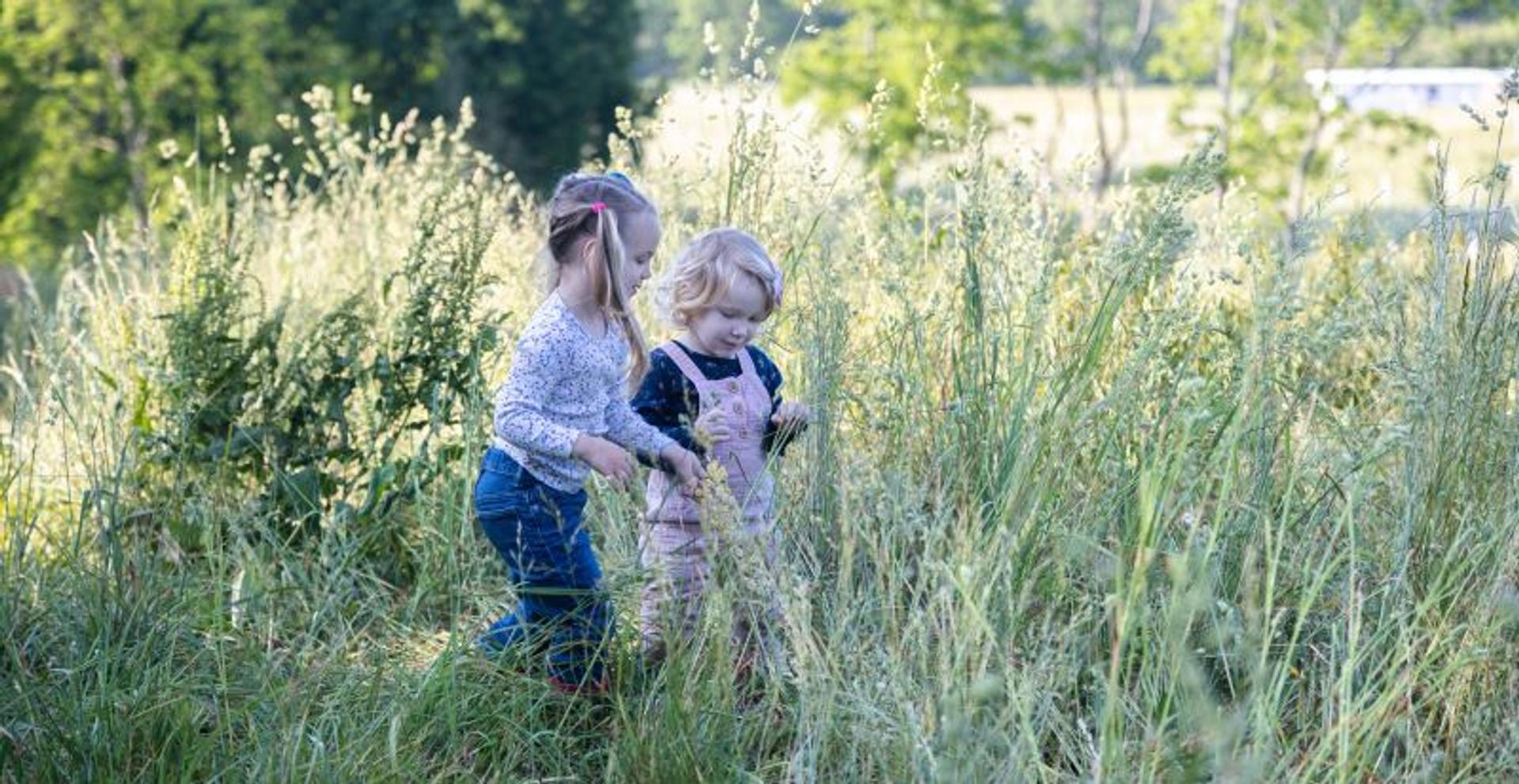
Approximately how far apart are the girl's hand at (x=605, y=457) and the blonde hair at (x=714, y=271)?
1.32 feet

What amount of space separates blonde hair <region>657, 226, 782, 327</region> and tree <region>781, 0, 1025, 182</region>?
32.6 feet

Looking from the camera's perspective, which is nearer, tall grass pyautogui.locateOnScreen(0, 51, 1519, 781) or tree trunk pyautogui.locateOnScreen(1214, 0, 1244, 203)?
tall grass pyautogui.locateOnScreen(0, 51, 1519, 781)

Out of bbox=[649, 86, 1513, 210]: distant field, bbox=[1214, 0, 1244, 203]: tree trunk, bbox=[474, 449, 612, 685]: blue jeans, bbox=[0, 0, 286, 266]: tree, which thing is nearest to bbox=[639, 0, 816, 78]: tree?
bbox=[649, 86, 1513, 210]: distant field

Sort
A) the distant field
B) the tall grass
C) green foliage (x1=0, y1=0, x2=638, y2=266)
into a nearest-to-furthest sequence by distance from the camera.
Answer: the tall grass → the distant field → green foliage (x1=0, y1=0, x2=638, y2=266)

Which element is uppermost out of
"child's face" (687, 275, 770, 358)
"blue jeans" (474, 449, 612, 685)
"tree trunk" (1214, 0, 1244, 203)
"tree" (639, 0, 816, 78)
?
"tree" (639, 0, 816, 78)

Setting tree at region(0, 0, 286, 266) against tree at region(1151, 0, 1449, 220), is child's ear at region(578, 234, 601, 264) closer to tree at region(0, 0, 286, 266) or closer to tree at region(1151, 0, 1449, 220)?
A: tree at region(0, 0, 286, 266)

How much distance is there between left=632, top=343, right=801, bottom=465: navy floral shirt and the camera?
3.46m

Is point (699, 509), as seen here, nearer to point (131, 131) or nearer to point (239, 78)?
point (131, 131)

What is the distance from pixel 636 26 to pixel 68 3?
18.6 feet

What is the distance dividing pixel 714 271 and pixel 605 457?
0.49 metres

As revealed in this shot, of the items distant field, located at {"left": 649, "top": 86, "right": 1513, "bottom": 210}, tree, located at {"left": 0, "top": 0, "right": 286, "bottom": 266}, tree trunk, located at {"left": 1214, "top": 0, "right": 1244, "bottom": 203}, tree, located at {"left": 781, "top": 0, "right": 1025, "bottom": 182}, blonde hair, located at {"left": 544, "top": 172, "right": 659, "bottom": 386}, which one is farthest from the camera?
tree, located at {"left": 781, "top": 0, "right": 1025, "bottom": 182}

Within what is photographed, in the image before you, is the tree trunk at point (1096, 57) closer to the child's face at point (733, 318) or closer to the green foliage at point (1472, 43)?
the green foliage at point (1472, 43)

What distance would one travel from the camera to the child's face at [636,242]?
11.1 feet

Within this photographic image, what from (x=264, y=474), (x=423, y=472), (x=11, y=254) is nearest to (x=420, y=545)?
(x=423, y=472)
